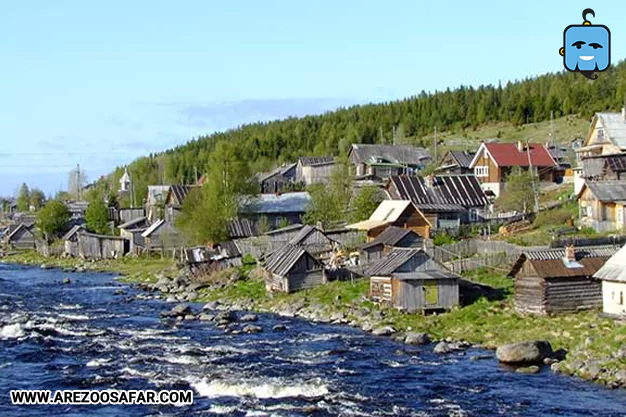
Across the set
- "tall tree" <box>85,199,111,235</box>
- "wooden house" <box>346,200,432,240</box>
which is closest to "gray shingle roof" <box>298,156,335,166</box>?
"tall tree" <box>85,199,111,235</box>

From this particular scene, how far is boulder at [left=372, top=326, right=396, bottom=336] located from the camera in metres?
41.6

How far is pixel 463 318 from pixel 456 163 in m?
57.6

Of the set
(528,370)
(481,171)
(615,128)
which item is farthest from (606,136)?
(528,370)

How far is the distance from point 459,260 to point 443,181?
2198 cm

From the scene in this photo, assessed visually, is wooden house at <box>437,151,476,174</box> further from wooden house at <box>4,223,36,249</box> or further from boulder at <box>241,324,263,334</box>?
wooden house at <box>4,223,36,249</box>

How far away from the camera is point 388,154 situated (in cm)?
11306

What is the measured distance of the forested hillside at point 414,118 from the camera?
148m

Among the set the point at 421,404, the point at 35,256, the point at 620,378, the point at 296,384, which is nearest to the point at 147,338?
the point at 296,384

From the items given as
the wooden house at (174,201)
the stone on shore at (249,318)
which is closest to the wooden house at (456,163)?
the wooden house at (174,201)

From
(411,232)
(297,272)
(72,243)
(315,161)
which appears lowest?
(297,272)

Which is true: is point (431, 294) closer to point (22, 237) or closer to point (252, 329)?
point (252, 329)

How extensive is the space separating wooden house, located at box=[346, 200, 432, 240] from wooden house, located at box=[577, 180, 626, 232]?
12.6 metres

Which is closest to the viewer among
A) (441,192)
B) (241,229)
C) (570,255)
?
(570,255)

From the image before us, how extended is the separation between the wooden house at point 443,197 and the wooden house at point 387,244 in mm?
7252
